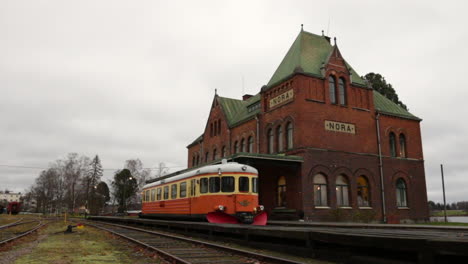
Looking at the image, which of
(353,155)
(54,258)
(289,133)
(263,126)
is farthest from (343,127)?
(54,258)

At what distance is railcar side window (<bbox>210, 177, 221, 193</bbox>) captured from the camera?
58.2 ft

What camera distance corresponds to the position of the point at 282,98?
29.9 meters

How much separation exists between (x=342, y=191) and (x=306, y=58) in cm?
1078

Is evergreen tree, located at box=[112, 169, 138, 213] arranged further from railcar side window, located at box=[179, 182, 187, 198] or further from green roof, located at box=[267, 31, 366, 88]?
railcar side window, located at box=[179, 182, 187, 198]

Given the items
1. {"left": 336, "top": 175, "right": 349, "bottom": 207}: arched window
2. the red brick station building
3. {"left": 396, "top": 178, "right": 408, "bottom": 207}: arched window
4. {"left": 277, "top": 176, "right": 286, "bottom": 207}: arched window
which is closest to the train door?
the red brick station building

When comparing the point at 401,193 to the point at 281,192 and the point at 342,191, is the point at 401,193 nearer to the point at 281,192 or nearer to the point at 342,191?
the point at 342,191

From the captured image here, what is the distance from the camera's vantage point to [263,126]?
32.2 metres

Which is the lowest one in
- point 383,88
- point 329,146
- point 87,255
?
point 87,255

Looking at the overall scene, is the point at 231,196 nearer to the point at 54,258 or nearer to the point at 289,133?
the point at 54,258

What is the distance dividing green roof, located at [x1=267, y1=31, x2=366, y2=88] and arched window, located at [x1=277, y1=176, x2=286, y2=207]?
25.5 feet

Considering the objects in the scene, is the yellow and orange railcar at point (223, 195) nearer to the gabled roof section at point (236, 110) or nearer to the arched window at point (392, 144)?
the gabled roof section at point (236, 110)

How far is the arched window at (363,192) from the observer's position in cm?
2911

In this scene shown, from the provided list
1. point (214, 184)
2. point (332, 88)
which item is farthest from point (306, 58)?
point (214, 184)

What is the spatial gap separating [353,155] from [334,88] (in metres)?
5.44
